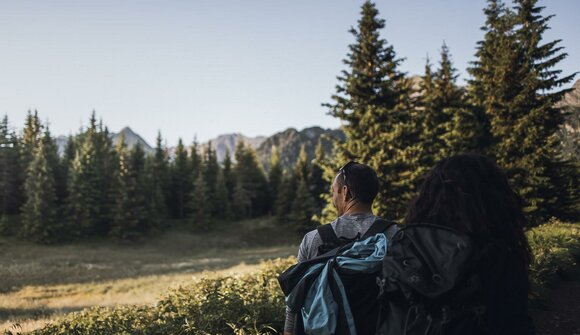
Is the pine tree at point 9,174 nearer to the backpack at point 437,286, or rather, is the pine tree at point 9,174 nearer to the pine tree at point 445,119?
the pine tree at point 445,119

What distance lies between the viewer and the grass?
667 inches

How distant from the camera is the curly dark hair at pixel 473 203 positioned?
2.29m

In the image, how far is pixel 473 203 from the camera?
2.31 m

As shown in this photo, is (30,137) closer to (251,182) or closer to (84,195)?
(84,195)

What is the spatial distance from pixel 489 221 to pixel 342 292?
1.05 meters

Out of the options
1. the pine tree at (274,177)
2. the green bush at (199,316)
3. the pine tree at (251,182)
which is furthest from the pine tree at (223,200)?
the green bush at (199,316)

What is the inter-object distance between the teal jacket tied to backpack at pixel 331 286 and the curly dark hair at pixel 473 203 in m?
0.38

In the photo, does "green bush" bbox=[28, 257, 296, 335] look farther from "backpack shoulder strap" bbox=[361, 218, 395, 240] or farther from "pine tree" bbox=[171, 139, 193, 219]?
"pine tree" bbox=[171, 139, 193, 219]

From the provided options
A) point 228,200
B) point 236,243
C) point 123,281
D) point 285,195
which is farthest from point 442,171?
point 228,200

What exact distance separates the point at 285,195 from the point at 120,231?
22092 millimetres

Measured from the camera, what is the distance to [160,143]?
60.5m

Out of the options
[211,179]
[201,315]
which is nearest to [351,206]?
[201,315]

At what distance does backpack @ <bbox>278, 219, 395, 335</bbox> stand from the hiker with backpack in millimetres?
209

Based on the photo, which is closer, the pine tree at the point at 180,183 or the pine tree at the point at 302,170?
the pine tree at the point at 302,170
